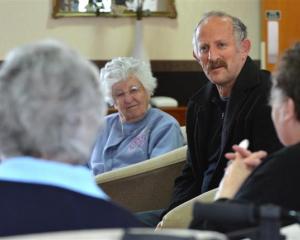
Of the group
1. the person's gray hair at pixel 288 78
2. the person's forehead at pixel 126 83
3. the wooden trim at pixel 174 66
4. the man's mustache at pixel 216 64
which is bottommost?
the wooden trim at pixel 174 66

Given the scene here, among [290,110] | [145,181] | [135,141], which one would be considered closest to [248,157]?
[290,110]

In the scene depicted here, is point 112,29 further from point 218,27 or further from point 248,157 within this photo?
point 248,157

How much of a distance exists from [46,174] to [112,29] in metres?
4.29

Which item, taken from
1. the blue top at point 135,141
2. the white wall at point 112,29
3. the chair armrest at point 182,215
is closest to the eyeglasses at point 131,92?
the blue top at point 135,141

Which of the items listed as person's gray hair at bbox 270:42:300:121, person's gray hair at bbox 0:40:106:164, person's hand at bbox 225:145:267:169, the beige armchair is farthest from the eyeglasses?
person's gray hair at bbox 0:40:106:164

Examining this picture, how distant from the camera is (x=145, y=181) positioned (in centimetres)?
317

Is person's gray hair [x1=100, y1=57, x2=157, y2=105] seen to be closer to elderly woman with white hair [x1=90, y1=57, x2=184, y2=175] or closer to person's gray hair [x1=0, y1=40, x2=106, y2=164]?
elderly woman with white hair [x1=90, y1=57, x2=184, y2=175]

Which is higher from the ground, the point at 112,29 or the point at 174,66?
the point at 112,29

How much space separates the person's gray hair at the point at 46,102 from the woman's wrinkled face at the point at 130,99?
7.03 ft

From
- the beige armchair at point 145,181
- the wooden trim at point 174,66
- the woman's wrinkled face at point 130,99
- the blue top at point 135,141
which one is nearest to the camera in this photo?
the beige armchair at point 145,181

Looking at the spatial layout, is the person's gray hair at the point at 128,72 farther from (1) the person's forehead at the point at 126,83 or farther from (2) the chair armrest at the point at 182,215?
(2) the chair armrest at the point at 182,215

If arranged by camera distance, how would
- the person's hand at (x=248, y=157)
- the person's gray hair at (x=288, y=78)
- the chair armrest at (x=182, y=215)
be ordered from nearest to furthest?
the person's gray hair at (x=288, y=78)
the person's hand at (x=248, y=157)
the chair armrest at (x=182, y=215)

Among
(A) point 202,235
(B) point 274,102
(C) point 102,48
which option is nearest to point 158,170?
(B) point 274,102

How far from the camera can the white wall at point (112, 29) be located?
210 inches
